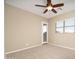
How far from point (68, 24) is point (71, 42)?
1338 mm

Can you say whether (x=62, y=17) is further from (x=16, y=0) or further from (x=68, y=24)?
(x=16, y=0)

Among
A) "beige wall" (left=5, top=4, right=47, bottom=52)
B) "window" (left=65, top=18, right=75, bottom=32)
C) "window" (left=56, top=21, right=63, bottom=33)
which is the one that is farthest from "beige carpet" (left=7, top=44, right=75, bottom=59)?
"window" (left=56, top=21, right=63, bottom=33)

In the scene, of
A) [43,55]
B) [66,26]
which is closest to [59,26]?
[66,26]

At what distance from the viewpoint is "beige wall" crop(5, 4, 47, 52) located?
167 inches

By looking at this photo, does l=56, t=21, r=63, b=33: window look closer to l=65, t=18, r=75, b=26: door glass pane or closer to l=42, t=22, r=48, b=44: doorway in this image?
l=65, t=18, r=75, b=26: door glass pane

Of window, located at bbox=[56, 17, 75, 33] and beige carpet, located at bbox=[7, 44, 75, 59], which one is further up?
window, located at bbox=[56, 17, 75, 33]

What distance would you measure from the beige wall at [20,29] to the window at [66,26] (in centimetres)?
167

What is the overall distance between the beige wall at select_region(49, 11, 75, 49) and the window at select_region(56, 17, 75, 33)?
0.29 m

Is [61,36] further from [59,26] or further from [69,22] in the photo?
[69,22]

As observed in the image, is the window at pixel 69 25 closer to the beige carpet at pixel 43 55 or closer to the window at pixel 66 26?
the window at pixel 66 26

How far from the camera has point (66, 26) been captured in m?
5.77

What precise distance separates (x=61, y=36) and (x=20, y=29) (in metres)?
3.16

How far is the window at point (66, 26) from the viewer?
5345 mm
